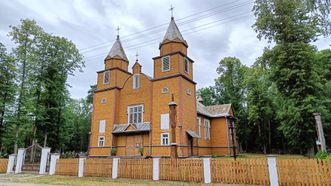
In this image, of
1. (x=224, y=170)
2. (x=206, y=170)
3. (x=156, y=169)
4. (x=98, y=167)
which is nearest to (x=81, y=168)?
(x=98, y=167)

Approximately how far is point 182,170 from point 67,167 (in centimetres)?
779

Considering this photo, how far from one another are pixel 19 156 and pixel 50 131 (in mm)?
11488

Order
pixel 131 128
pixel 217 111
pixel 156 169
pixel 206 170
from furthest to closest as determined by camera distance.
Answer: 1. pixel 217 111
2. pixel 131 128
3. pixel 156 169
4. pixel 206 170

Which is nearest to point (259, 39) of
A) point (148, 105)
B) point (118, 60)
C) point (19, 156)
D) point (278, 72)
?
point (278, 72)

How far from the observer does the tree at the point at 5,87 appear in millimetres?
21250

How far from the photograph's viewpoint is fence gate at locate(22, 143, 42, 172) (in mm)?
16145

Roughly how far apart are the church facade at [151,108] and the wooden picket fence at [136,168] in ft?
21.2

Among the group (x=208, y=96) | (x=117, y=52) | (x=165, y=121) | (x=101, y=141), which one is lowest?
(x=101, y=141)

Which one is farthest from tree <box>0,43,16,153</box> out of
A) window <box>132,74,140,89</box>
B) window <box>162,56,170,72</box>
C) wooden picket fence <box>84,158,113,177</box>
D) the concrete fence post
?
window <box>162,56,170,72</box>

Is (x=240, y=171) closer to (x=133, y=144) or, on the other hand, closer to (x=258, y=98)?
(x=133, y=144)

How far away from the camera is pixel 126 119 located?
22453 mm

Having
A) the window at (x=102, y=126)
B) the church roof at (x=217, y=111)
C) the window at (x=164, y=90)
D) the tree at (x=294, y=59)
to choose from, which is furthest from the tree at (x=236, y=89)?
the window at (x=102, y=126)

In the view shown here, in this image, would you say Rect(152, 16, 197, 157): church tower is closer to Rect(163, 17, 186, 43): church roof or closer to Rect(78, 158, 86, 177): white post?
Rect(163, 17, 186, 43): church roof

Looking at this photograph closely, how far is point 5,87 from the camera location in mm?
21344
